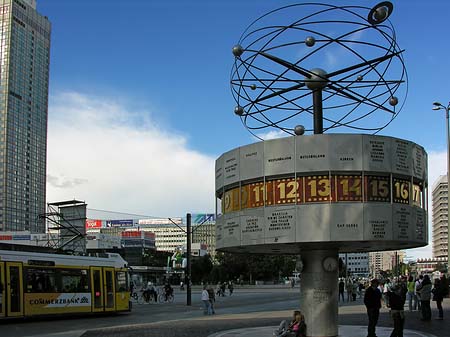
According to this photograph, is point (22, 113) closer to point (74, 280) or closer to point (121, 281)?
point (121, 281)

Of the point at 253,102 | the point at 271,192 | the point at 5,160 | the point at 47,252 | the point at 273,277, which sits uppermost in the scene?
the point at 5,160

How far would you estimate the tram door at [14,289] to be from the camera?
2417 centimetres

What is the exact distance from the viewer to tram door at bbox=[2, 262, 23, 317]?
2417 cm

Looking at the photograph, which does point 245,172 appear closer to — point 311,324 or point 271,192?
point 271,192

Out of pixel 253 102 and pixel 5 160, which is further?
pixel 5 160

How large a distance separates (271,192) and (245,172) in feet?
3.26

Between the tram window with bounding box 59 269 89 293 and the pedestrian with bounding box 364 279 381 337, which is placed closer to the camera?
the pedestrian with bounding box 364 279 381 337

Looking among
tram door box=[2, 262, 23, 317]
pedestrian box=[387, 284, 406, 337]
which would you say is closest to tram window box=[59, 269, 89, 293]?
tram door box=[2, 262, 23, 317]

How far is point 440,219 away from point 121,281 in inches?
4992

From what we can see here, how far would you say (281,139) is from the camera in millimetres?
14859

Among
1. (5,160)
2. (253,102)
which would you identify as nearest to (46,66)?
(5,160)

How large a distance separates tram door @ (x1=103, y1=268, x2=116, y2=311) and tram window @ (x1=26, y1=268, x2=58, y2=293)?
3229mm

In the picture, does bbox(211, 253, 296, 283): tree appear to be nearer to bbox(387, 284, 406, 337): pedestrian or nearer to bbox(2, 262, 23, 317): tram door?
bbox(2, 262, 23, 317): tram door

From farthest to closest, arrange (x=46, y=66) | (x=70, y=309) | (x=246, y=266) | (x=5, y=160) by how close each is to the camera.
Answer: (x=46, y=66), (x=5, y=160), (x=246, y=266), (x=70, y=309)
